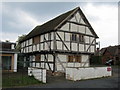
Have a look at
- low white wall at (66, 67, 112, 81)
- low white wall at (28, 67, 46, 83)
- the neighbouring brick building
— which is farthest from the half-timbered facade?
Answer: low white wall at (28, 67, 46, 83)

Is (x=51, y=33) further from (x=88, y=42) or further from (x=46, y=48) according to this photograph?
(x=88, y=42)

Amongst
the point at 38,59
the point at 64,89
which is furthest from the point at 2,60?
the point at 64,89

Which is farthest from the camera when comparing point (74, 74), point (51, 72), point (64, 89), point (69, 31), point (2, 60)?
point (2, 60)

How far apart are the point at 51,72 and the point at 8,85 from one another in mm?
7767

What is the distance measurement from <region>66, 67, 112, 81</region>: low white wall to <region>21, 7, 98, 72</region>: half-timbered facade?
3.26 m

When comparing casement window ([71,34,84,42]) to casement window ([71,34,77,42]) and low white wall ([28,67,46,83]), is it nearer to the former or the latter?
casement window ([71,34,77,42])

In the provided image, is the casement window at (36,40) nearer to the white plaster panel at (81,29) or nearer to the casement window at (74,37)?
the casement window at (74,37)

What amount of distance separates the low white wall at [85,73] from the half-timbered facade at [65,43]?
326 cm

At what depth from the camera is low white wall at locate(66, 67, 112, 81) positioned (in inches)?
659

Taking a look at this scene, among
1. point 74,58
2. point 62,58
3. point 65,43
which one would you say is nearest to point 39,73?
point 62,58

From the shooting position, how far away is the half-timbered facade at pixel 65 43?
20109mm

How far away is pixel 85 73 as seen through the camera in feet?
58.6

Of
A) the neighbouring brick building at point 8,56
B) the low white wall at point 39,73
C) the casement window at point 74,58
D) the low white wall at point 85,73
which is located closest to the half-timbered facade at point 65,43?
the casement window at point 74,58

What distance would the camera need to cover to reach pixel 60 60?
67.3ft
